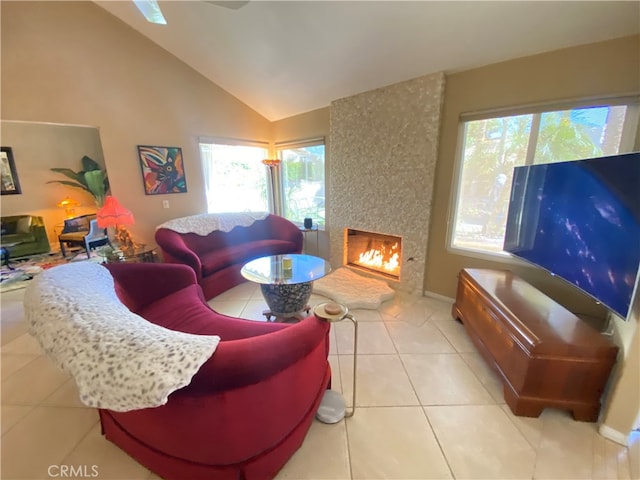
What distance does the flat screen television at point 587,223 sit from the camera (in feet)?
4.22

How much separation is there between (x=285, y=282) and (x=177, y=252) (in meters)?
1.47

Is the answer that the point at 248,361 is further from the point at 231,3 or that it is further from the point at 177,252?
the point at 177,252

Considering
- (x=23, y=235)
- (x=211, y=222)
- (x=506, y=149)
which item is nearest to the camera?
(x=506, y=149)

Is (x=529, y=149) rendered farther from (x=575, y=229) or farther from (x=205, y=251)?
(x=205, y=251)

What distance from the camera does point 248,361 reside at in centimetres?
94

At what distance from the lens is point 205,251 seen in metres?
3.52

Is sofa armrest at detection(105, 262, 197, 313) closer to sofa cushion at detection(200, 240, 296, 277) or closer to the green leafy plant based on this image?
sofa cushion at detection(200, 240, 296, 277)

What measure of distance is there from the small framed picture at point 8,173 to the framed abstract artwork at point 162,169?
139 inches

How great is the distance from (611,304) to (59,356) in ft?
8.30

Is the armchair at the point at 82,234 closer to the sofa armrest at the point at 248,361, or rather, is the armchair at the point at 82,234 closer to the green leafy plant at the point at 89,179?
the green leafy plant at the point at 89,179

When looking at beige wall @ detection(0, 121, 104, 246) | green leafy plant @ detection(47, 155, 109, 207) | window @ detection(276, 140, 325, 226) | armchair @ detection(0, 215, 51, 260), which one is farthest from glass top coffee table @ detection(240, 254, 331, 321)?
armchair @ detection(0, 215, 51, 260)

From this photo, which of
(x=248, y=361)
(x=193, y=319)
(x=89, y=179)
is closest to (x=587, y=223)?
(x=248, y=361)

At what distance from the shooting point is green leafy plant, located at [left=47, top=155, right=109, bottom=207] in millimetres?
4724

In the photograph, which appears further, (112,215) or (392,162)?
(392,162)
